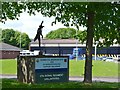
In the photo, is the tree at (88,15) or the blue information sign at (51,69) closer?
the tree at (88,15)

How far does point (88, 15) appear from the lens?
1675cm

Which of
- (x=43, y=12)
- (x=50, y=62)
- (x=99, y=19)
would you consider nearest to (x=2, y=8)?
(x=43, y=12)

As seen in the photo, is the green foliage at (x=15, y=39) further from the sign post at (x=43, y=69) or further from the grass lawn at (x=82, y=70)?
the sign post at (x=43, y=69)

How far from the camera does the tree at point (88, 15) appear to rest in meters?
15.2

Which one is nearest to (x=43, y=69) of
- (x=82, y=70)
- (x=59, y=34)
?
(x=82, y=70)

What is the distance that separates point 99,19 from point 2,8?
4.92 metres

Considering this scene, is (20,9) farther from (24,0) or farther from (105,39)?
(105,39)

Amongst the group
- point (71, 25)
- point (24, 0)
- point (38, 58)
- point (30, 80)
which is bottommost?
point (30, 80)

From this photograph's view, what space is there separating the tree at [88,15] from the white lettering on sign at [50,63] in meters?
1.33

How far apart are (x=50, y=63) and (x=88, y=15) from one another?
3189mm

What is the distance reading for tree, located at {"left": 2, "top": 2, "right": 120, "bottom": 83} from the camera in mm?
15242

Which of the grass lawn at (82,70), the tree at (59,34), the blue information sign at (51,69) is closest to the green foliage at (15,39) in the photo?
the tree at (59,34)

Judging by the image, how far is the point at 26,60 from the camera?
17.1 m

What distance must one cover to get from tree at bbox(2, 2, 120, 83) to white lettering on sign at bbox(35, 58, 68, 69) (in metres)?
1.33
